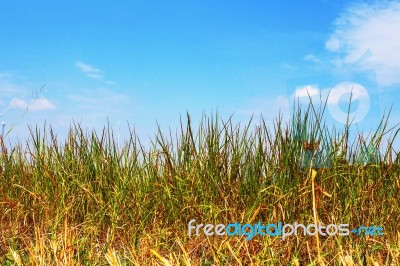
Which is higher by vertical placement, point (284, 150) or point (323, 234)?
point (284, 150)

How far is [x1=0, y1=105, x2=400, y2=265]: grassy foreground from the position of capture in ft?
12.3

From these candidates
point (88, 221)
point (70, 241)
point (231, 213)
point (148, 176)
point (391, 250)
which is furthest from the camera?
point (148, 176)

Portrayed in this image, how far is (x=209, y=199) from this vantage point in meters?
4.28

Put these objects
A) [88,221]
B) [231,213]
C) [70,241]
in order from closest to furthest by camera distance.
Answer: [70,241] < [231,213] < [88,221]

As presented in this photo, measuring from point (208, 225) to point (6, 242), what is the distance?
5.11 ft

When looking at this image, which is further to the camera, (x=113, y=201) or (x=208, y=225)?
(x=113, y=201)

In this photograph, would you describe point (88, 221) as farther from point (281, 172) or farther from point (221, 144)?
point (281, 172)

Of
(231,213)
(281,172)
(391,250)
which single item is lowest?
(391,250)

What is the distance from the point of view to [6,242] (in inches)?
164

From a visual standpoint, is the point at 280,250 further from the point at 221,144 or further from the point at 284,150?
the point at 221,144

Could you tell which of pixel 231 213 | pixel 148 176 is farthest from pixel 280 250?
pixel 148 176

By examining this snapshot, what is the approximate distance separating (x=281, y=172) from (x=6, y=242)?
2.17m

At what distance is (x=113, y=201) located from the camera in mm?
4652

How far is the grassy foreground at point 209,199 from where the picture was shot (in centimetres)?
375
